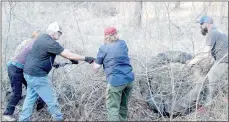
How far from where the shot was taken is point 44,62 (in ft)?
18.2

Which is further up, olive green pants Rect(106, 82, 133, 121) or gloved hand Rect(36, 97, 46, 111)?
olive green pants Rect(106, 82, 133, 121)

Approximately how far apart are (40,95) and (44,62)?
1.85 feet

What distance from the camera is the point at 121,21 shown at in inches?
383

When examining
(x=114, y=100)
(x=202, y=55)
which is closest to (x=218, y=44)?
(x=202, y=55)

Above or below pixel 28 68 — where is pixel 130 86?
below

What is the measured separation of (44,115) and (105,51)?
6.37 ft

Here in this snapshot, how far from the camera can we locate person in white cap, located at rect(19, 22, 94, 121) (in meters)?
5.45

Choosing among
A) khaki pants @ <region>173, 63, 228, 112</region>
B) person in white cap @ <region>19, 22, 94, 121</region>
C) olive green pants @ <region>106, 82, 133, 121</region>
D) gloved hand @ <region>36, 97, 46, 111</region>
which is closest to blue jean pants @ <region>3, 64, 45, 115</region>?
person in white cap @ <region>19, 22, 94, 121</region>

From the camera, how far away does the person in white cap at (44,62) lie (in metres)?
5.45

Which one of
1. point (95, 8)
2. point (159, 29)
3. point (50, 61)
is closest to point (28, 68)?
point (50, 61)

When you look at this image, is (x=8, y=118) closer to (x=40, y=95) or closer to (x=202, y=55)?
(x=40, y=95)

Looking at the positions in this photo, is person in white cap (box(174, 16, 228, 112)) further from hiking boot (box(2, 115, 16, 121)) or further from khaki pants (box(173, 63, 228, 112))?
hiking boot (box(2, 115, 16, 121))

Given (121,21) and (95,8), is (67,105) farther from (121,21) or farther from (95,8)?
(95,8)

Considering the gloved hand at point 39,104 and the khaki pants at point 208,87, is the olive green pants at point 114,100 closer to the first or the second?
the khaki pants at point 208,87
